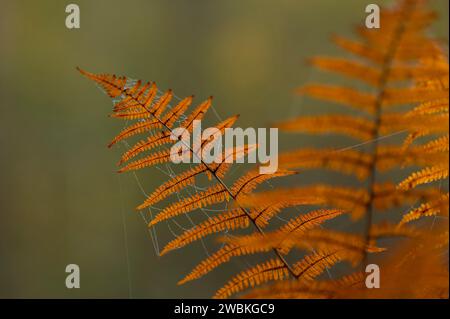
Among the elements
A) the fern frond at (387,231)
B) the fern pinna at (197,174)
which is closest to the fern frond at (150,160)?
the fern pinna at (197,174)

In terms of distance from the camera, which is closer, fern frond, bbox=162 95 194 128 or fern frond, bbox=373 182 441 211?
fern frond, bbox=373 182 441 211

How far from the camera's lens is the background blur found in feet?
24.9

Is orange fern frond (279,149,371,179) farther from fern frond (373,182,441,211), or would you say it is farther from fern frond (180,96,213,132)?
fern frond (180,96,213,132)

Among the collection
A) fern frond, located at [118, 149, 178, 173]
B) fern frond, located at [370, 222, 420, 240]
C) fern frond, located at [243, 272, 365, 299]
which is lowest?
fern frond, located at [243, 272, 365, 299]

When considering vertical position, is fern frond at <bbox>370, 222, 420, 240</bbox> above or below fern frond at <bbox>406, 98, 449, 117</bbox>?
below

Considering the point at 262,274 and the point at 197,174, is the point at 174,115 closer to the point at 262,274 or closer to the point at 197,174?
the point at 197,174

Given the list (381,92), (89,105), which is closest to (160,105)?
(381,92)

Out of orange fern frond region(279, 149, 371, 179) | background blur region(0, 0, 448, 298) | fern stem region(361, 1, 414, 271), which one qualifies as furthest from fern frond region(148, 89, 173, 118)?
background blur region(0, 0, 448, 298)

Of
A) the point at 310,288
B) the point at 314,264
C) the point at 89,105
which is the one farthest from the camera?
the point at 89,105

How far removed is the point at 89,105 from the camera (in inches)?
319

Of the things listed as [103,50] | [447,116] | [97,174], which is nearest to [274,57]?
[103,50]

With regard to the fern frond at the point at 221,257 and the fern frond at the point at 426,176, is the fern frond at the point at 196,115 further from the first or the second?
the fern frond at the point at 426,176
